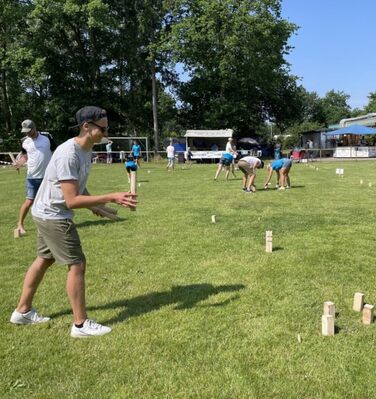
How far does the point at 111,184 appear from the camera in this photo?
18.5 meters

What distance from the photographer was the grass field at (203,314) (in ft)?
11.2

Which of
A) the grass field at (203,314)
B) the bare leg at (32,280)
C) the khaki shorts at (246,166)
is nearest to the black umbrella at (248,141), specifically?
the khaki shorts at (246,166)

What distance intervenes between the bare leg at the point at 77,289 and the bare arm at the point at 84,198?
64 centimetres

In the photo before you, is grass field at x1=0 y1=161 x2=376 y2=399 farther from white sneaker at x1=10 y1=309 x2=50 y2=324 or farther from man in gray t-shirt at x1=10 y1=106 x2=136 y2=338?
man in gray t-shirt at x1=10 y1=106 x2=136 y2=338

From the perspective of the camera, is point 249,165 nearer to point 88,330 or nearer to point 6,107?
point 88,330

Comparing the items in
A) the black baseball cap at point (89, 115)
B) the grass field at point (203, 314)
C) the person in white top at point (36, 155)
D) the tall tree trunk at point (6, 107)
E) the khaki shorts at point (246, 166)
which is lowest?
the grass field at point (203, 314)

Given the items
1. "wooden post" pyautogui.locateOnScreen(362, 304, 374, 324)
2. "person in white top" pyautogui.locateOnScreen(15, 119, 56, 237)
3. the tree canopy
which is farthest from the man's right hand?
the tree canopy

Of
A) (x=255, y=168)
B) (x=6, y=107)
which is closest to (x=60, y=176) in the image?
(x=255, y=168)

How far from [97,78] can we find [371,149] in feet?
82.3

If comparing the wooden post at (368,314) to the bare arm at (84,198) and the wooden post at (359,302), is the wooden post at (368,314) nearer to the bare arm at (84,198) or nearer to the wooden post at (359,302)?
the wooden post at (359,302)

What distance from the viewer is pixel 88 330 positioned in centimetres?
418

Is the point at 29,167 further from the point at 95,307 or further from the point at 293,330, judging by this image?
the point at 293,330

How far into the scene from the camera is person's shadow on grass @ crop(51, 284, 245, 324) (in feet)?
15.6

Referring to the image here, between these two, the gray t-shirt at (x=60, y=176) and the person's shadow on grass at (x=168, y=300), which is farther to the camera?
the person's shadow on grass at (x=168, y=300)
